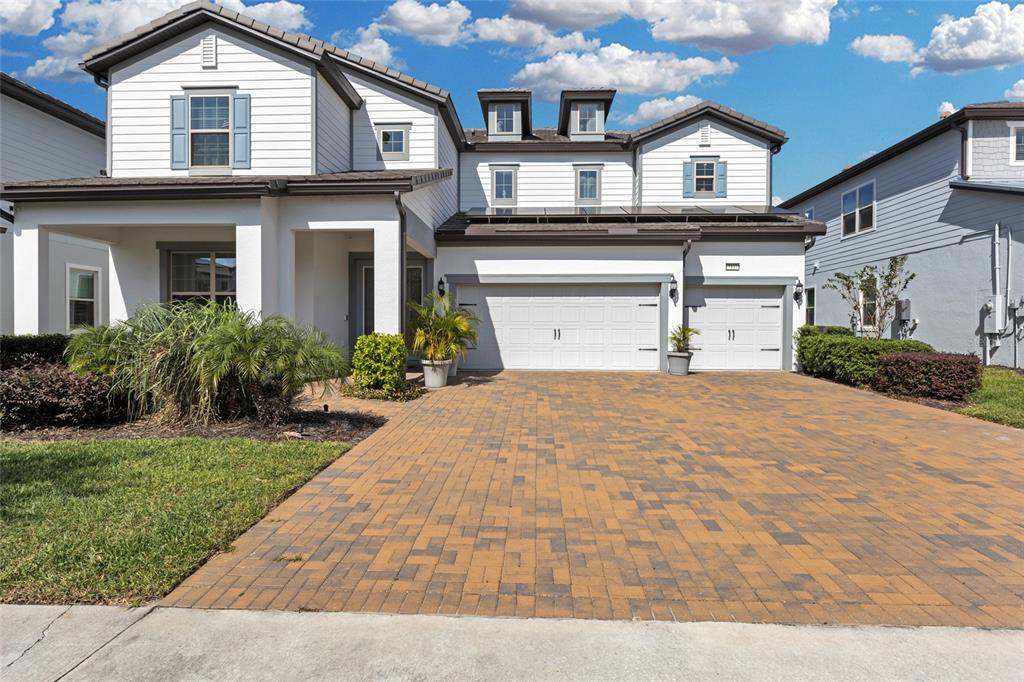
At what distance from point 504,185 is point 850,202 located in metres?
12.4

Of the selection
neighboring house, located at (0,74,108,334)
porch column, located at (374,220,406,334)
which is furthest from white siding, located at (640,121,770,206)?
neighboring house, located at (0,74,108,334)

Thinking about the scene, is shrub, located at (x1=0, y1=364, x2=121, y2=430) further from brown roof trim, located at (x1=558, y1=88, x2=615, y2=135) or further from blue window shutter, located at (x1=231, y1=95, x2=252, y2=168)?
brown roof trim, located at (x1=558, y1=88, x2=615, y2=135)

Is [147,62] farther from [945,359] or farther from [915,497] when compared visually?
[945,359]

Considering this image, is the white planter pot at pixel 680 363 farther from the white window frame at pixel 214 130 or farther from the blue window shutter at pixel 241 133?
the white window frame at pixel 214 130

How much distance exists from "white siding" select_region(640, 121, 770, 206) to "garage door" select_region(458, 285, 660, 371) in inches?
211

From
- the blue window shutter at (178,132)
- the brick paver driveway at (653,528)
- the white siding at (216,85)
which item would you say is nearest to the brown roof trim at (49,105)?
the white siding at (216,85)

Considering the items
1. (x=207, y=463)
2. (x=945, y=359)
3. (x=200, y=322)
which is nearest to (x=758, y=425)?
(x=945, y=359)

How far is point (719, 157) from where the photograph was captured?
18.8 meters

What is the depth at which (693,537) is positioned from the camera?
423cm

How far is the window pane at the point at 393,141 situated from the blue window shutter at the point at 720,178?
10105 mm

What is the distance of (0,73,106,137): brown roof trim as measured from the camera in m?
13.9

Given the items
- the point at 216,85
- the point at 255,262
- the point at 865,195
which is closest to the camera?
the point at 255,262

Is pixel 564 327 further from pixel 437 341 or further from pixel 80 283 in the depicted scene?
pixel 80 283

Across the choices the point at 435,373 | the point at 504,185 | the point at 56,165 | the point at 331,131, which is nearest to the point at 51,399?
the point at 435,373
